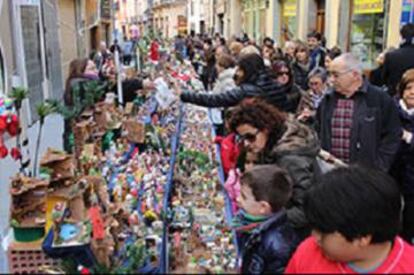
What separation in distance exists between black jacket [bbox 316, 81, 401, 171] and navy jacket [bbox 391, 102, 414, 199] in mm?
133

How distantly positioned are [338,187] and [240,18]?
27.1 metres

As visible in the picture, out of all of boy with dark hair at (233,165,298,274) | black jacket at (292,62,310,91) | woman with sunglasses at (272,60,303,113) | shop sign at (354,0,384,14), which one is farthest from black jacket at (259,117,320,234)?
shop sign at (354,0,384,14)

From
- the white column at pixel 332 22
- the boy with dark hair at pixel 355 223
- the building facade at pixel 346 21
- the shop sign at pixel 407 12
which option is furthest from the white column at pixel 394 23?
the boy with dark hair at pixel 355 223

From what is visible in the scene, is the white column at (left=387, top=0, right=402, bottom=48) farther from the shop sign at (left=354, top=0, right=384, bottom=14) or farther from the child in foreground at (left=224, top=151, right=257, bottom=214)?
the child in foreground at (left=224, top=151, right=257, bottom=214)

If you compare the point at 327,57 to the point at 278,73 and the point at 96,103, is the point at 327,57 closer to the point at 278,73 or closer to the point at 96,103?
the point at 278,73

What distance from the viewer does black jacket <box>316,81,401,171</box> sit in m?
3.80

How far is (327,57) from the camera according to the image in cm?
838

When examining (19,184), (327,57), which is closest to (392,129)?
(19,184)

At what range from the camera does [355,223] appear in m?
1.64

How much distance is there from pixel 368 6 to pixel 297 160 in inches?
376

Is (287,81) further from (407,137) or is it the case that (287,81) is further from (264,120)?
(264,120)

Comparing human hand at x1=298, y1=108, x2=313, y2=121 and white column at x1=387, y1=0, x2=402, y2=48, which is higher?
white column at x1=387, y1=0, x2=402, y2=48

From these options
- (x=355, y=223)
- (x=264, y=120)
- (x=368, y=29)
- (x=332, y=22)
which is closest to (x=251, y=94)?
(x=264, y=120)

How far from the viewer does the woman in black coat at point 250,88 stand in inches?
185
